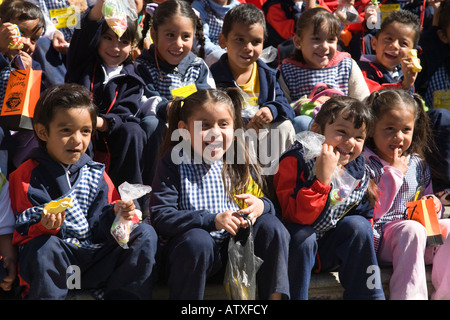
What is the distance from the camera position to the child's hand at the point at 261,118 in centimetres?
380

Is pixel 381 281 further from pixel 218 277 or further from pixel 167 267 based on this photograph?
pixel 167 267

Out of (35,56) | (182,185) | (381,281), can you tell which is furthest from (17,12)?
(381,281)

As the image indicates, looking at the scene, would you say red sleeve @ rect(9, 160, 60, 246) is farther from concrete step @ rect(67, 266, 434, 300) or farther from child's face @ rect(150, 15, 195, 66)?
child's face @ rect(150, 15, 195, 66)

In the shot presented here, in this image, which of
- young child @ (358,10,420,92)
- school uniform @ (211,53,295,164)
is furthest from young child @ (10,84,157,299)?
young child @ (358,10,420,92)

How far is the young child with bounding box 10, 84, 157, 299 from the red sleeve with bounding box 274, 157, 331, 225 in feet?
2.39

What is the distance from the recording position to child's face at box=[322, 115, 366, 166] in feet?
10.9

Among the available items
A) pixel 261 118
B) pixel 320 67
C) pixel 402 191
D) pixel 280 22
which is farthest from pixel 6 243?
pixel 280 22

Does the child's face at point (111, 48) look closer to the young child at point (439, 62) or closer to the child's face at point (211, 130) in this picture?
the child's face at point (211, 130)

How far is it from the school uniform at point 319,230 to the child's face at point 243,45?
1.03 metres

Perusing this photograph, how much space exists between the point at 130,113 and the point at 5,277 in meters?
1.30

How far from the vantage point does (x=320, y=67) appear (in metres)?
4.45

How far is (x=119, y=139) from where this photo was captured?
3.61 m

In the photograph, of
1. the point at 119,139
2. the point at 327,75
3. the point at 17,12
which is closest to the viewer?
the point at 119,139

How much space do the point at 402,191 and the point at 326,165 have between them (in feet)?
2.50
